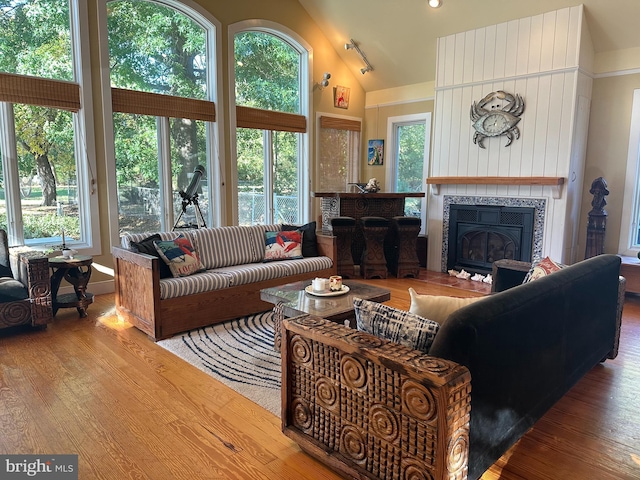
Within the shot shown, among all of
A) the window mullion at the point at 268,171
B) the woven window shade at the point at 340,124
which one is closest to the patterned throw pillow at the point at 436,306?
the window mullion at the point at 268,171

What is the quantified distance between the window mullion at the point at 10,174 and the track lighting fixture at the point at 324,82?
4144 millimetres

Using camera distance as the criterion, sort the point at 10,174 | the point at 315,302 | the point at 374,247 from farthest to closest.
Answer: the point at 374,247 → the point at 10,174 → the point at 315,302

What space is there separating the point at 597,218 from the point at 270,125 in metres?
4.33

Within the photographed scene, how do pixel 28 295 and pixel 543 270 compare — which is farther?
pixel 28 295

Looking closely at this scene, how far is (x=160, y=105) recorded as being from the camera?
5.16 meters

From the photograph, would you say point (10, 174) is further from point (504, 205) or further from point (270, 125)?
point (504, 205)

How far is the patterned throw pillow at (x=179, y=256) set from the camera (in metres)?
3.79

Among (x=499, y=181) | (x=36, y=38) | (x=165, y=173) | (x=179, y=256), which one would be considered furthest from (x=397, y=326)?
(x=36, y=38)

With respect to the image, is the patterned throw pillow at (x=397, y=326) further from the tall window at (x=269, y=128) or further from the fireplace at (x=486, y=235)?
the tall window at (x=269, y=128)

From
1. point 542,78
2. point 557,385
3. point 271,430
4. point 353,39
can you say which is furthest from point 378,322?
point 353,39

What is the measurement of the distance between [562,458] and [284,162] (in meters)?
5.42

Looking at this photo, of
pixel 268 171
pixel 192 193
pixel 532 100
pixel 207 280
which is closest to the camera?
pixel 207 280

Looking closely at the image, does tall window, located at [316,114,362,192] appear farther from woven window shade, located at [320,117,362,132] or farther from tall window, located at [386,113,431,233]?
tall window, located at [386,113,431,233]

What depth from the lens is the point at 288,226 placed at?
193 inches
